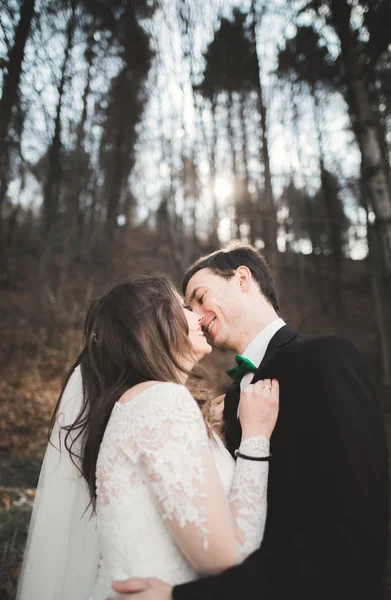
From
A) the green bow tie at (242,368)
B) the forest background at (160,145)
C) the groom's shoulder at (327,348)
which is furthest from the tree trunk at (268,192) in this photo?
the groom's shoulder at (327,348)

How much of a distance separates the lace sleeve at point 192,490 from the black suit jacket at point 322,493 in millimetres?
84

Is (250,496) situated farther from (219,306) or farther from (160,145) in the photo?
(160,145)

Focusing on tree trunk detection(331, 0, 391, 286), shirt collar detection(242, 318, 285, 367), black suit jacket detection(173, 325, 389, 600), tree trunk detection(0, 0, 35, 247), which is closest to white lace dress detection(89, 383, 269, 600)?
black suit jacket detection(173, 325, 389, 600)

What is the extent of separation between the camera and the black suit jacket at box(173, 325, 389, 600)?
124 cm

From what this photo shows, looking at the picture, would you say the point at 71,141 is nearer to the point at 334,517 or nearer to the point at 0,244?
the point at 0,244

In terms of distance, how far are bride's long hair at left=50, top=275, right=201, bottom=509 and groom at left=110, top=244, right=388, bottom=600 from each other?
520mm

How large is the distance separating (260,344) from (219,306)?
0.38m

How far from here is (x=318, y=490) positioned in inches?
54.7

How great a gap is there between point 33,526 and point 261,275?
205 cm

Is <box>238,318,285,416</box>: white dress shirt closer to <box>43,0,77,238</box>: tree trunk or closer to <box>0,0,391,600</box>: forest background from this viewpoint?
<box>0,0,391,600</box>: forest background

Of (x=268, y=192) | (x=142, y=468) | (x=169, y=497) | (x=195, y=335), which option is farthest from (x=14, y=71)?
(x=169, y=497)

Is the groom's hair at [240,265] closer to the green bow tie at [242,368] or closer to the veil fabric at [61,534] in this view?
the green bow tie at [242,368]

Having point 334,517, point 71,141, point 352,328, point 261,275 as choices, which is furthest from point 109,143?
point 334,517

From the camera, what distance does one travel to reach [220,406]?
93.5 inches
